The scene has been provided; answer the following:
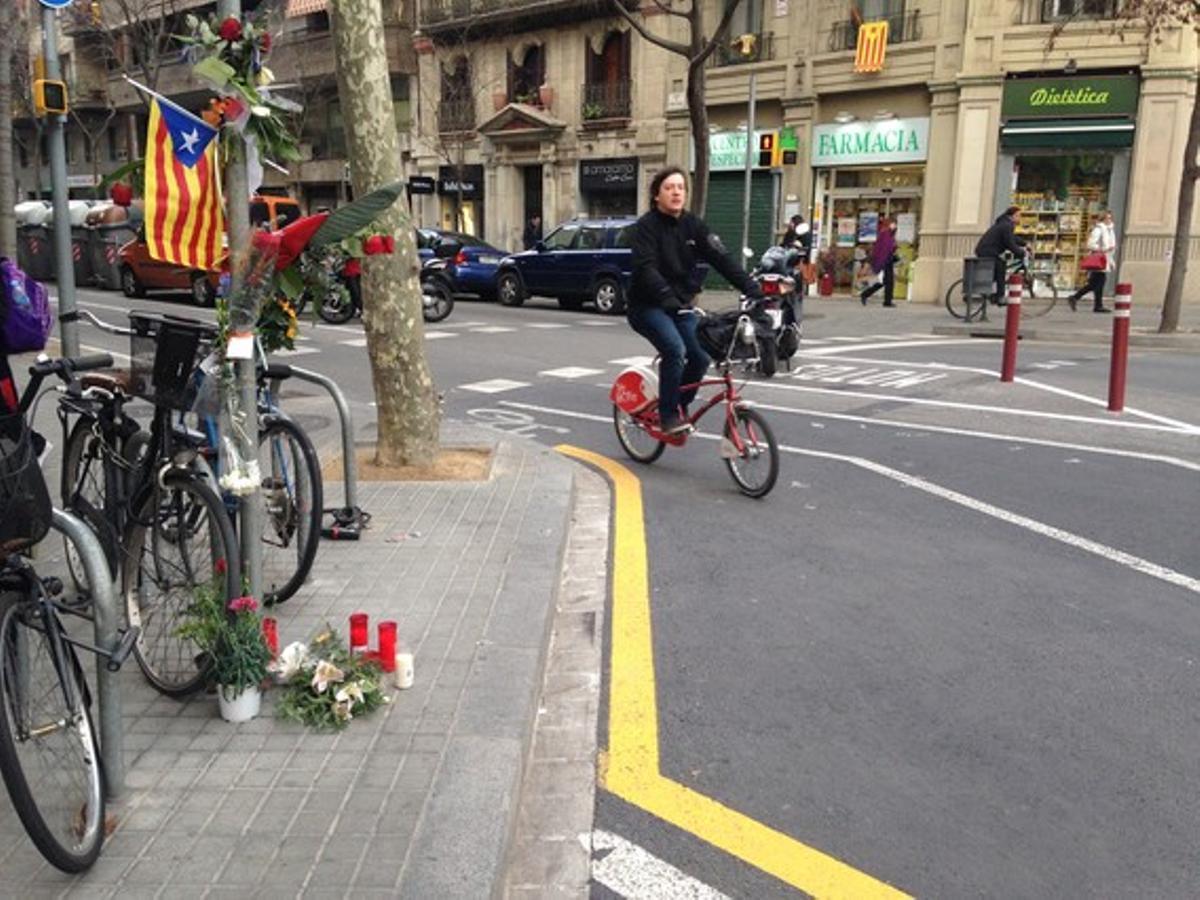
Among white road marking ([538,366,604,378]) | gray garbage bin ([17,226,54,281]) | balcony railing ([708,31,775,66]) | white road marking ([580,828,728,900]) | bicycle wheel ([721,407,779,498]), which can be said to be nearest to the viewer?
white road marking ([580,828,728,900])

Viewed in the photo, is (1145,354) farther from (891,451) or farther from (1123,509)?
(1123,509)

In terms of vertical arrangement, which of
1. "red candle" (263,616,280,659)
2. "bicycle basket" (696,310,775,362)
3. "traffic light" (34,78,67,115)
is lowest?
"red candle" (263,616,280,659)

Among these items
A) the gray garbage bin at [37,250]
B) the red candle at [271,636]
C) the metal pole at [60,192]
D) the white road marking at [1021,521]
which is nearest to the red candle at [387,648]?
the red candle at [271,636]

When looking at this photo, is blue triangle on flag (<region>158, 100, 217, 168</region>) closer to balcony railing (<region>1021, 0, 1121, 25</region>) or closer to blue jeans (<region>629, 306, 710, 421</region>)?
blue jeans (<region>629, 306, 710, 421</region>)

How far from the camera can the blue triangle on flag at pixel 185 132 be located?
10.2 feet

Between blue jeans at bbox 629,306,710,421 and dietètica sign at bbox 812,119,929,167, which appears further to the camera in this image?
dietètica sign at bbox 812,119,929,167

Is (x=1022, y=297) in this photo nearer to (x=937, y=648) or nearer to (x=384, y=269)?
→ (x=384, y=269)

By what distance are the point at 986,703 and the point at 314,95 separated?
125 ft

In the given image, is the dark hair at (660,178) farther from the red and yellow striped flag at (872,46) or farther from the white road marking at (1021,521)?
the red and yellow striped flag at (872,46)

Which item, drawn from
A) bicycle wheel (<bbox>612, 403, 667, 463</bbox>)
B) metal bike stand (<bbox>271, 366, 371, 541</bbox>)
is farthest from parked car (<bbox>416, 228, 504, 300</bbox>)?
metal bike stand (<bbox>271, 366, 371, 541</bbox>)

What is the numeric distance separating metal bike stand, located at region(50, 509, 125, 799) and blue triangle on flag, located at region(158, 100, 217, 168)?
3.69 ft

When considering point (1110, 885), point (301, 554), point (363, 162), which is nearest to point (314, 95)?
point (363, 162)

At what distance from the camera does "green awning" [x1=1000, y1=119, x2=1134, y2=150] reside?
818 inches

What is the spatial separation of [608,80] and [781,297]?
2412 cm
